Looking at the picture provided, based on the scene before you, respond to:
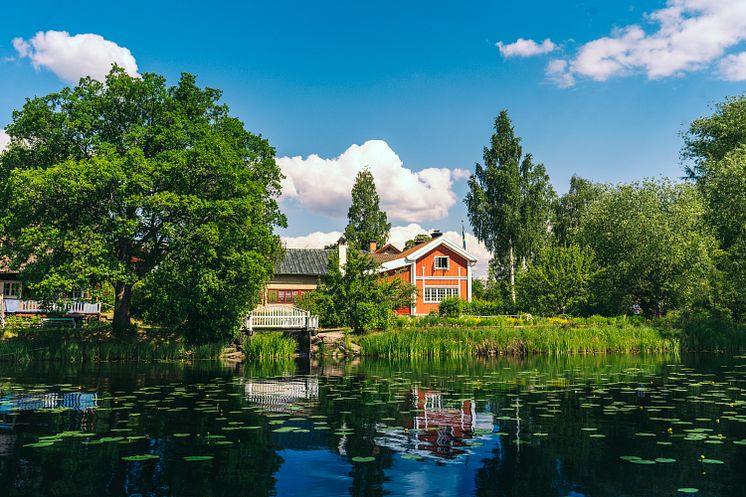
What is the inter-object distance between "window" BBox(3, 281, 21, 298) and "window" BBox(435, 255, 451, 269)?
3541cm

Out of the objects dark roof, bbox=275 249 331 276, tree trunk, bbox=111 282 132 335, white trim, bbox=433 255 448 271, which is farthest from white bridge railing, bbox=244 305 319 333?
white trim, bbox=433 255 448 271

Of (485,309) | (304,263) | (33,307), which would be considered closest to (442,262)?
(485,309)

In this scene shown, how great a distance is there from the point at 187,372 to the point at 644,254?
35214 mm

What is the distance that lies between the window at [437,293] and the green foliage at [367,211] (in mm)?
19740

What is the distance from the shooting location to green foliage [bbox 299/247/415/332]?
3872 centimetres

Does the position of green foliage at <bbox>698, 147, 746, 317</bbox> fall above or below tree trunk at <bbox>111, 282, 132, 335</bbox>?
above

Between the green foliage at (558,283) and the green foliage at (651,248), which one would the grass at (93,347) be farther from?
the green foliage at (651,248)

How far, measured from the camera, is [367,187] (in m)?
77.6

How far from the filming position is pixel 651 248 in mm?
44719

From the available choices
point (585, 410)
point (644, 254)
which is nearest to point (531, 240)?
point (644, 254)

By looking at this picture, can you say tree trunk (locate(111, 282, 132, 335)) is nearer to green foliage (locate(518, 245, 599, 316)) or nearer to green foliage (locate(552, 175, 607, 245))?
green foliage (locate(518, 245, 599, 316))

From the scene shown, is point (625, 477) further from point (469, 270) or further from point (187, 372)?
point (469, 270)

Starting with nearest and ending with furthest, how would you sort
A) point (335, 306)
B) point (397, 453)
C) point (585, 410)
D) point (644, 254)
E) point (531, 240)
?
point (397, 453), point (585, 410), point (335, 306), point (644, 254), point (531, 240)

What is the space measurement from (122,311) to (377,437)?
26865 mm
